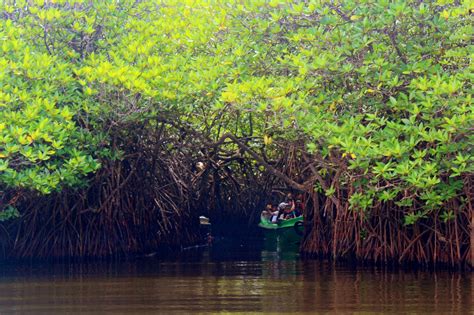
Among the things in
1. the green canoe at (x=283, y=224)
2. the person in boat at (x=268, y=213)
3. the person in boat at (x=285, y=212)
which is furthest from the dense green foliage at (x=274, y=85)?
the person in boat at (x=268, y=213)

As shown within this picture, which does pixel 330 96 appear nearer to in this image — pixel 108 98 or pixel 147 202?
pixel 108 98

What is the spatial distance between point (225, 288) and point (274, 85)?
2856mm

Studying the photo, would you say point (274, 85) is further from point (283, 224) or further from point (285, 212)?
point (285, 212)

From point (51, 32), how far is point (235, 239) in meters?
8.33

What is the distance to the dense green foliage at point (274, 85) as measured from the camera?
10766mm

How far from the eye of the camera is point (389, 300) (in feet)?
28.6

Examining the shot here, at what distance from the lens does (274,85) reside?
38.8 feet

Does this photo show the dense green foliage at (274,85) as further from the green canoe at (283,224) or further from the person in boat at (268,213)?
the person in boat at (268,213)

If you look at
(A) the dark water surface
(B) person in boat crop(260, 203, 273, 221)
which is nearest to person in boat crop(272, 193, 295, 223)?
(B) person in boat crop(260, 203, 273, 221)

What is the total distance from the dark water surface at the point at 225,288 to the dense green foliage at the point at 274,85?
102 centimetres

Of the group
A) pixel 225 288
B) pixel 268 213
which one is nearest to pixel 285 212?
pixel 268 213

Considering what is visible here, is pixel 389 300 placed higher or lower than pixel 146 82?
lower

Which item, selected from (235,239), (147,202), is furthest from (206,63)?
(235,239)

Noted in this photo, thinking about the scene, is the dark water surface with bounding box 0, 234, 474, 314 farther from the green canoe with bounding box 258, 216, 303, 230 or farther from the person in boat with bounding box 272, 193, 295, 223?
the person in boat with bounding box 272, 193, 295, 223
